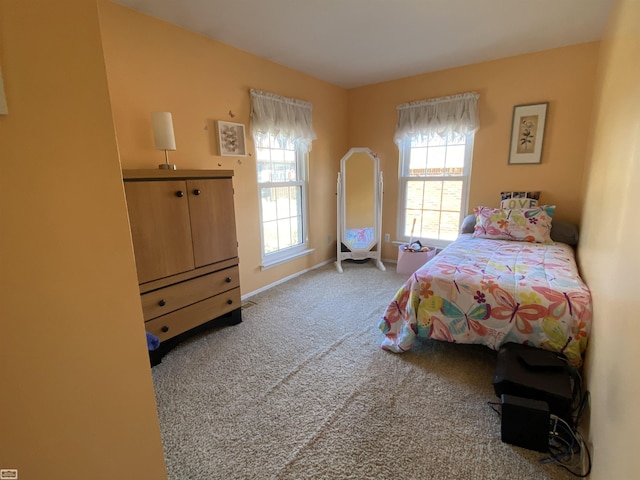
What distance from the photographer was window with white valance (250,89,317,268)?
3.12m

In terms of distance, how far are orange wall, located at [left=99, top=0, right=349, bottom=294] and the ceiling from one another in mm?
130

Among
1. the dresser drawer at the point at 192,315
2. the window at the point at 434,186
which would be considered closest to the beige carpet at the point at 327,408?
the dresser drawer at the point at 192,315

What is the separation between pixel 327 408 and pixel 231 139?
2372mm

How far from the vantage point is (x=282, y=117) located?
10.7ft

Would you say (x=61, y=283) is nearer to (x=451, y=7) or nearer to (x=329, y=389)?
(x=329, y=389)

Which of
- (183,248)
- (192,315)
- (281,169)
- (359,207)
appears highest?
(281,169)

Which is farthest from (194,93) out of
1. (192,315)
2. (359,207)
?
(359,207)

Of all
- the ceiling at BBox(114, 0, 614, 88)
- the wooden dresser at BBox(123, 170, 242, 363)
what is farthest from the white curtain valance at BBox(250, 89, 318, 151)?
the wooden dresser at BBox(123, 170, 242, 363)

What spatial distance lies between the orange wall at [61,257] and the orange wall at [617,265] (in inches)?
56.3

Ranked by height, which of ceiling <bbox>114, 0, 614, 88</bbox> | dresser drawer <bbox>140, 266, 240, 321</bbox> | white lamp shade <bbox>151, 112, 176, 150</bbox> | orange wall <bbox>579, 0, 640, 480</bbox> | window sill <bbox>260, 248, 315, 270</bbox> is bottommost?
window sill <bbox>260, 248, 315, 270</bbox>

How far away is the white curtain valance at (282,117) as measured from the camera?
301 centimetres

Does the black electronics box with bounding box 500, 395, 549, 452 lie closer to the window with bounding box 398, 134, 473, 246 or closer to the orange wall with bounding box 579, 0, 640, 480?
the orange wall with bounding box 579, 0, 640, 480

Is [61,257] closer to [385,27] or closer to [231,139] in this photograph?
[231,139]

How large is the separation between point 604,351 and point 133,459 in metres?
1.82
